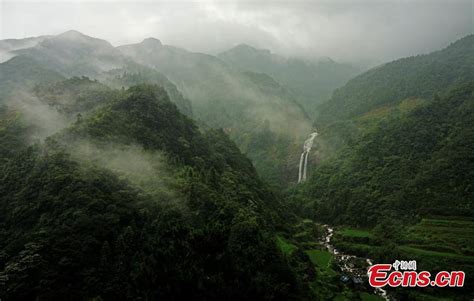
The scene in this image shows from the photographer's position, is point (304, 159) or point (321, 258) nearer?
point (321, 258)

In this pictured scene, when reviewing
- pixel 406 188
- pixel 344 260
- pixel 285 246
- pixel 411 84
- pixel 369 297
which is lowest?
pixel 344 260

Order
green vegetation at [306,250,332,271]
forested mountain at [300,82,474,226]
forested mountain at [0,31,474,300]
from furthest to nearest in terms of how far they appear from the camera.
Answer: forested mountain at [300,82,474,226] → green vegetation at [306,250,332,271] → forested mountain at [0,31,474,300]

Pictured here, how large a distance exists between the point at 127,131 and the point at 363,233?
48825mm

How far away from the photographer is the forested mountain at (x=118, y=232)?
40594mm

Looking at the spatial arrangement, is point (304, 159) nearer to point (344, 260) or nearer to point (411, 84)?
point (411, 84)

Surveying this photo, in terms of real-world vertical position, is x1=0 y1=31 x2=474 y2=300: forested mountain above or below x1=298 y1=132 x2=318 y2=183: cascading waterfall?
above

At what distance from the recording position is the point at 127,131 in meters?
72.2

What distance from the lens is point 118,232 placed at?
46500 millimetres

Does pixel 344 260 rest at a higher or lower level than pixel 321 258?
lower

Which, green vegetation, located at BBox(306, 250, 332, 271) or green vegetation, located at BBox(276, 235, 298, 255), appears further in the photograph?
green vegetation, located at BBox(276, 235, 298, 255)

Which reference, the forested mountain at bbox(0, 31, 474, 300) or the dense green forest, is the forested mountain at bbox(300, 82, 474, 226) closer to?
the dense green forest

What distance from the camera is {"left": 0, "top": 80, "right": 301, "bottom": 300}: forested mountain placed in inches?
1598

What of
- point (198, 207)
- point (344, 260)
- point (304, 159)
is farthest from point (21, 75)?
point (344, 260)

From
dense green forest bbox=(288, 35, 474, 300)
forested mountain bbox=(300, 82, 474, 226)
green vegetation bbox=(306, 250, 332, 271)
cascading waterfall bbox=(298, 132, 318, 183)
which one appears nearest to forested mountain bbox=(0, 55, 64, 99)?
cascading waterfall bbox=(298, 132, 318, 183)
